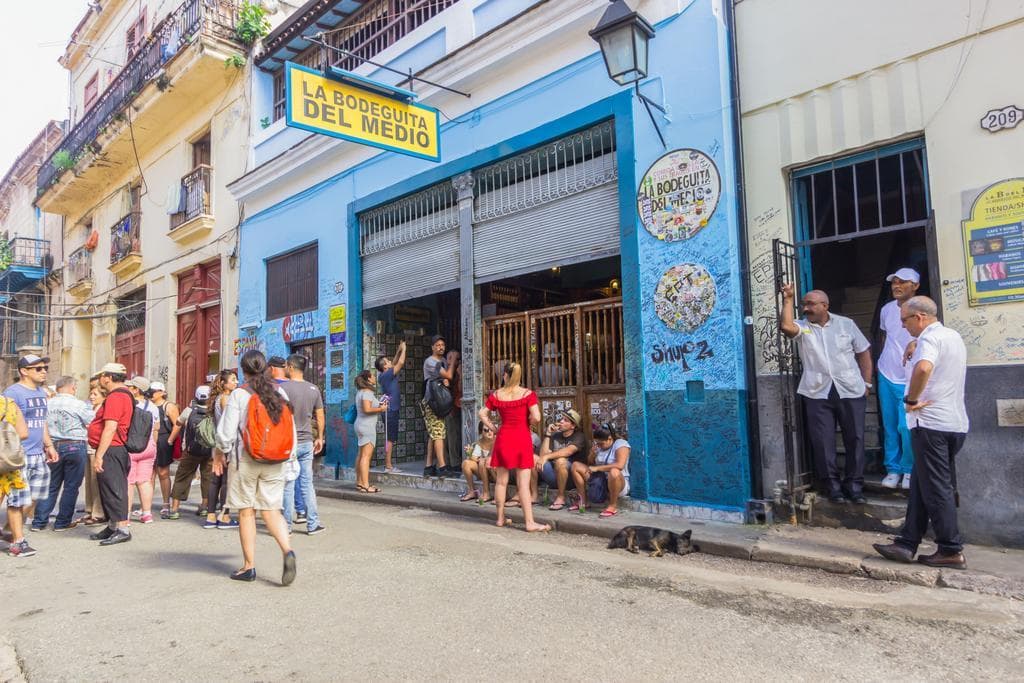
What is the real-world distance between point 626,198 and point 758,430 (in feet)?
8.89

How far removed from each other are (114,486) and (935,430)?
688cm

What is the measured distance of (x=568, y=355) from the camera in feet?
26.1

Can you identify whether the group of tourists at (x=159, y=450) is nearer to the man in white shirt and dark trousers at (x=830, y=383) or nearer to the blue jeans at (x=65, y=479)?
the blue jeans at (x=65, y=479)

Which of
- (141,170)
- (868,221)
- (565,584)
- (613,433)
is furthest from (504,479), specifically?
(141,170)

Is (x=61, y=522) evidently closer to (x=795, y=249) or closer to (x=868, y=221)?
(x=795, y=249)

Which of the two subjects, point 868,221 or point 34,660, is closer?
point 34,660

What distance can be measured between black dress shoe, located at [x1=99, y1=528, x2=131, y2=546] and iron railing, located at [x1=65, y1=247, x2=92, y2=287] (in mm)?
16191

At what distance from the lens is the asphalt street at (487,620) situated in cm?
321

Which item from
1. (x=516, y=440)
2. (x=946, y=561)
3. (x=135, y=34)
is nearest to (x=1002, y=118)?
(x=946, y=561)

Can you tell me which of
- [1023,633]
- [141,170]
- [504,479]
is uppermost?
[141,170]

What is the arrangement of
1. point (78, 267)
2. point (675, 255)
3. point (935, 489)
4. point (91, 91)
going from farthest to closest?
point (91, 91) → point (78, 267) → point (675, 255) → point (935, 489)

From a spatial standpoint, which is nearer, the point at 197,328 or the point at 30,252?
the point at 197,328

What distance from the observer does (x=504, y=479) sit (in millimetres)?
6508

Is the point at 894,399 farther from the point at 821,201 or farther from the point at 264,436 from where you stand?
the point at 264,436
